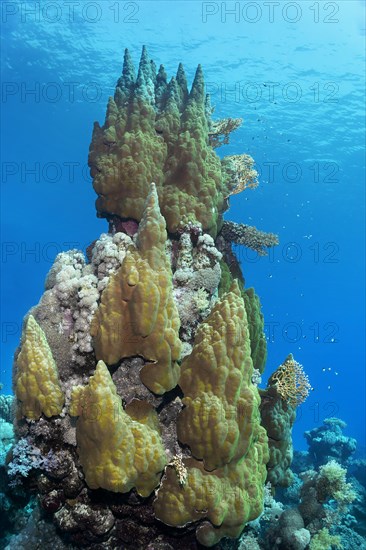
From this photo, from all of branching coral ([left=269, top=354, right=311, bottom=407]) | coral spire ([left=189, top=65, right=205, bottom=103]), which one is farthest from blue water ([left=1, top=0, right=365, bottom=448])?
coral spire ([left=189, top=65, right=205, bottom=103])

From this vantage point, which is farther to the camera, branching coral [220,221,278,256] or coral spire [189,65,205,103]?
branching coral [220,221,278,256]

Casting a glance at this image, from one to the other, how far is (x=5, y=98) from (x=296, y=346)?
13085 centimetres

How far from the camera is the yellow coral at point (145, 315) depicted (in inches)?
182

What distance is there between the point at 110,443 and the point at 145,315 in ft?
4.41

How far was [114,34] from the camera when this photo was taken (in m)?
30.2

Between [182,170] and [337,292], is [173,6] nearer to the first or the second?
[182,170]

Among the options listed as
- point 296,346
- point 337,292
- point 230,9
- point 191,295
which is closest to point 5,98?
point 230,9

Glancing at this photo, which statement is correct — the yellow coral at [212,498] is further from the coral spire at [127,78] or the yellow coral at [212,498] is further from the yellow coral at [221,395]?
the coral spire at [127,78]

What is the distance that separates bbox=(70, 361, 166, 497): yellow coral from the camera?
4148 millimetres

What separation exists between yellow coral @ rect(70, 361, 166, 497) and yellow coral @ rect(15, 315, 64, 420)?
27cm

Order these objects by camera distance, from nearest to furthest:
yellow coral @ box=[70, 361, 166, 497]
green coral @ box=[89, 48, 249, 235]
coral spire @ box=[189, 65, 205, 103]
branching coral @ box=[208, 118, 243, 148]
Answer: yellow coral @ box=[70, 361, 166, 497], green coral @ box=[89, 48, 249, 235], coral spire @ box=[189, 65, 205, 103], branching coral @ box=[208, 118, 243, 148]

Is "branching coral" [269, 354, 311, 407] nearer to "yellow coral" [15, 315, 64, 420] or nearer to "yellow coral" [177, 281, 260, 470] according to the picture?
"yellow coral" [177, 281, 260, 470]

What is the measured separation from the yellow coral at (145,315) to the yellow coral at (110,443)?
0.56 m

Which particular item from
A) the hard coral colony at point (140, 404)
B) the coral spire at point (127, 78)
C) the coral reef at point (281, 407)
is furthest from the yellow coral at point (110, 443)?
the coral spire at point (127, 78)
